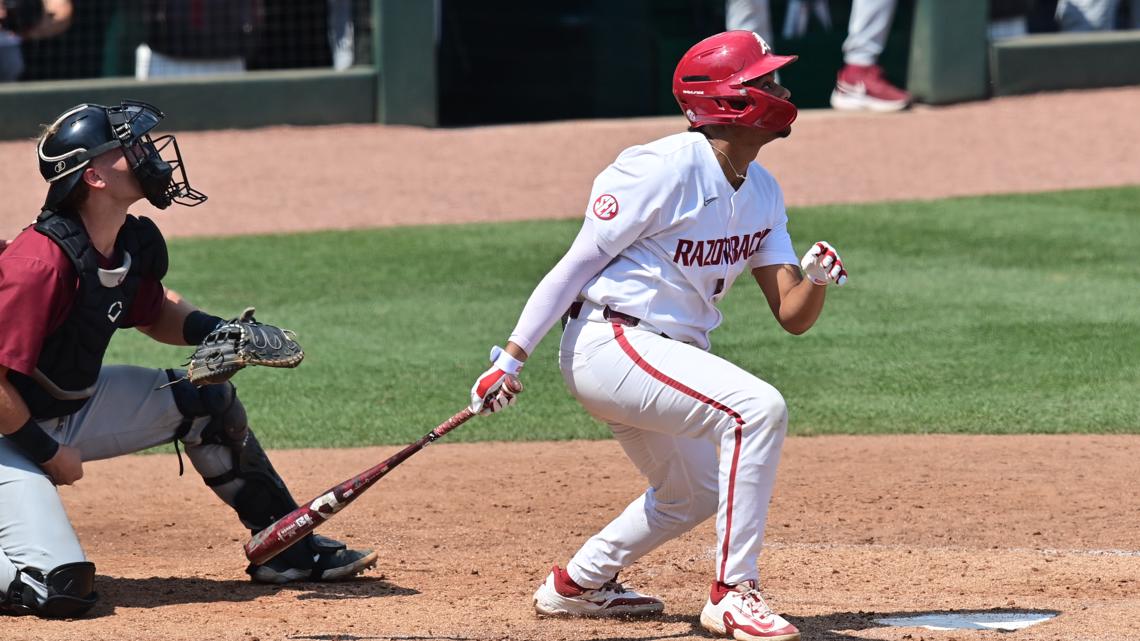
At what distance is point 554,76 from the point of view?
14109 millimetres

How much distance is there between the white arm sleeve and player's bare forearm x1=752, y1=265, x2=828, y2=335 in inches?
20.1

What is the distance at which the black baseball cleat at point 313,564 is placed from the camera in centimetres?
461

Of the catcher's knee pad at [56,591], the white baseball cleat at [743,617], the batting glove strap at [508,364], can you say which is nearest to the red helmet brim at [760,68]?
the batting glove strap at [508,364]

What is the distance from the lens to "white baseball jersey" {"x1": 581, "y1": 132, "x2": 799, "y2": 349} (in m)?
3.89

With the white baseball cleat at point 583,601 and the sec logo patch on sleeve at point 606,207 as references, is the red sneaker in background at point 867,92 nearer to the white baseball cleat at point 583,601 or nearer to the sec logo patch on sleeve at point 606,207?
the white baseball cleat at point 583,601

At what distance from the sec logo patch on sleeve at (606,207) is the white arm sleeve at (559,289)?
0.12ft

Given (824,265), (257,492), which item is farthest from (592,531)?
(824,265)

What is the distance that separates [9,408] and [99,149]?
27.6 inches

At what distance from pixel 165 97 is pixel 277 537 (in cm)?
805

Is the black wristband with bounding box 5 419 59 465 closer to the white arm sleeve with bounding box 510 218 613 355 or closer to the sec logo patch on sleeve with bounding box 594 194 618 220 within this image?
the white arm sleeve with bounding box 510 218 613 355

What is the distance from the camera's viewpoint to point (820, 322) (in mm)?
8258

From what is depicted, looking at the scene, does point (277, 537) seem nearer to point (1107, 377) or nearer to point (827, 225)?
point (1107, 377)

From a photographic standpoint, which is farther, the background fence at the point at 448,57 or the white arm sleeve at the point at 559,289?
the background fence at the point at 448,57

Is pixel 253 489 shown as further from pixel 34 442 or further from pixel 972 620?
pixel 972 620
